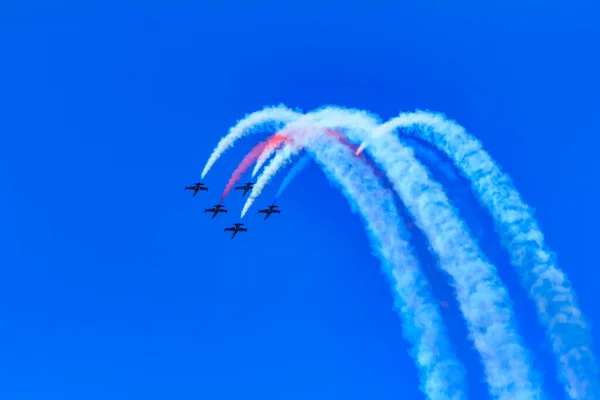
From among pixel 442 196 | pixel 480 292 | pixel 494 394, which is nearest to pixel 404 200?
pixel 442 196

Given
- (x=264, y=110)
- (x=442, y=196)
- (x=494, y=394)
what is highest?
(x=264, y=110)

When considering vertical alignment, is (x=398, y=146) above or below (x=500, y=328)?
above

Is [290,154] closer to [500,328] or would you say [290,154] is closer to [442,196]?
[442,196]

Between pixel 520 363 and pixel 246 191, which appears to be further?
pixel 246 191

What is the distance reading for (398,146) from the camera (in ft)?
213

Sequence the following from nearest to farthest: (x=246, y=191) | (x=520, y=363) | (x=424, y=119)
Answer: (x=520, y=363) → (x=424, y=119) → (x=246, y=191)

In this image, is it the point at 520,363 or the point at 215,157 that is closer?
the point at 520,363

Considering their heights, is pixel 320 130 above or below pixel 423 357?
above

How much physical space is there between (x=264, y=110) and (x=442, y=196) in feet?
32.9

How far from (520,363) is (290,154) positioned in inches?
582

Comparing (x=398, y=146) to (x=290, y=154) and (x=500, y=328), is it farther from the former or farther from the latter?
(x=500, y=328)

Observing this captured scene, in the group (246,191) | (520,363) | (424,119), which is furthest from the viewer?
(246,191)

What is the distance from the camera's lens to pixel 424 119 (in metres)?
65.6

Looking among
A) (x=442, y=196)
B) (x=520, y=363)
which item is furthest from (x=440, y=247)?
(x=520, y=363)
